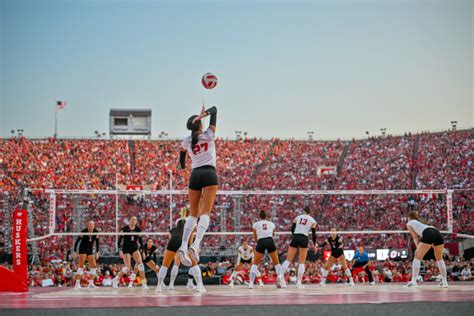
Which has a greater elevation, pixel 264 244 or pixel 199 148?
pixel 199 148

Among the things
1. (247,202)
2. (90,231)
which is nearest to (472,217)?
(247,202)

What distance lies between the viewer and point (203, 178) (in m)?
9.35

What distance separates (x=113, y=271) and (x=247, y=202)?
610 inches

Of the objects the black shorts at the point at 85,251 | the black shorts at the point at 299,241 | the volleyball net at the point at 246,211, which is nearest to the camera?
the black shorts at the point at 299,241

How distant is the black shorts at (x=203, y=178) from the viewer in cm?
934

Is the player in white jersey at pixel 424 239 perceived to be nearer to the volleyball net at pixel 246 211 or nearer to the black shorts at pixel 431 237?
the black shorts at pixel 431 237

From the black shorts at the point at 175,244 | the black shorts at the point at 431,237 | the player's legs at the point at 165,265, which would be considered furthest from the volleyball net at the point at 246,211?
the black shorts at the point at 431,237

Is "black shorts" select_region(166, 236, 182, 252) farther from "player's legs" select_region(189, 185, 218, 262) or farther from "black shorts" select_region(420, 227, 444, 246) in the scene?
"black shorts" select_region(420, 227, 444, 246)

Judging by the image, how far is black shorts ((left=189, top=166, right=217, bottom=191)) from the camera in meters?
9.34

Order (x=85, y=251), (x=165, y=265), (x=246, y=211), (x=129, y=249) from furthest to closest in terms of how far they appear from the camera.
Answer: (x=246, y=211)
(x=85, y=251)
(x=129, y=249)
(x=165, y=265)

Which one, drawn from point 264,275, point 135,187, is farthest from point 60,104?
point 264,275

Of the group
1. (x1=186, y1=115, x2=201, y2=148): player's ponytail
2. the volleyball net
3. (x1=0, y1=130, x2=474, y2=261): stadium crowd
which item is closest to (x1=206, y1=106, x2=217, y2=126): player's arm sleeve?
(x1=186, y1=115, x2=201, y2=148): player's ponytail

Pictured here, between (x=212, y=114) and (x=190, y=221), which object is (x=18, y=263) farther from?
(x=212, y=114)

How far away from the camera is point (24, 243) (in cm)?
1384
